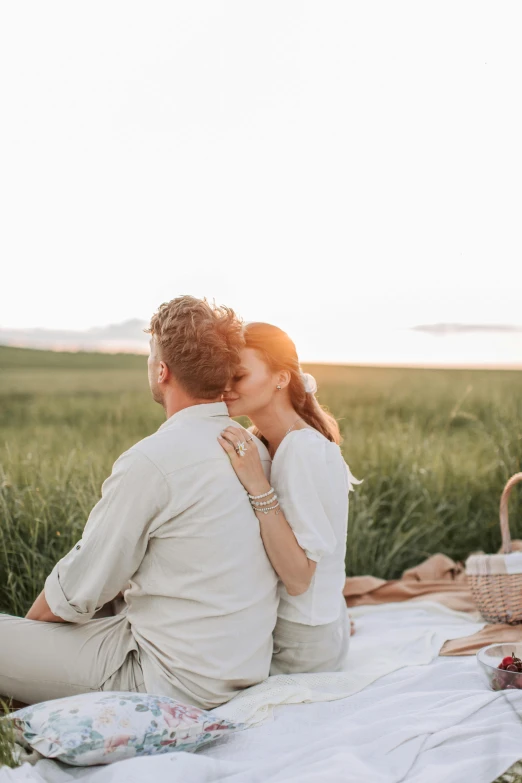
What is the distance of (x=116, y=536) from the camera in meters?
2.34

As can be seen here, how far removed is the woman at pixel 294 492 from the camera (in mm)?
2609

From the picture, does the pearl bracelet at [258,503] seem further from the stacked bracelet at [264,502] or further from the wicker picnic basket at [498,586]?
the wicker picnic basket at [498,586]

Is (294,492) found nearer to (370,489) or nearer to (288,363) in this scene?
(288,363)

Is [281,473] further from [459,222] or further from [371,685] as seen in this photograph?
[459,222]

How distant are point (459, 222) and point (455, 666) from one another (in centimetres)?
332

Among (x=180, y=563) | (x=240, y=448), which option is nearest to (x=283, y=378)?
(x=240, y=448)

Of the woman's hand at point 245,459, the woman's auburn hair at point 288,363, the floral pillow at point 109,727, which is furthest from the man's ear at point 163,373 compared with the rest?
the floral pillow at point 109,727

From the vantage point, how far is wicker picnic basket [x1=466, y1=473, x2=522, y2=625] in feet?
12.2

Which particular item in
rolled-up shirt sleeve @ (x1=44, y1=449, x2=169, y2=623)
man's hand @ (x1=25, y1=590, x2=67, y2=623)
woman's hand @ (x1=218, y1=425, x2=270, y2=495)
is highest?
woman's hand @ (x1=218, y1=425, x2=270, y2=495)

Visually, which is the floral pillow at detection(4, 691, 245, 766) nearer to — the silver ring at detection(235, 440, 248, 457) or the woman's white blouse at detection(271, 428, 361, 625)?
the woman's white blouse at detection(271, 428, 361, 625)

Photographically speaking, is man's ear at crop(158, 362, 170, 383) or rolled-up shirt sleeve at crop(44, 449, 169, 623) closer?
rolled-up shirt sleeve at crop(44, 449, 169, 623)

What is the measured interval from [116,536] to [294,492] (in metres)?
0.65

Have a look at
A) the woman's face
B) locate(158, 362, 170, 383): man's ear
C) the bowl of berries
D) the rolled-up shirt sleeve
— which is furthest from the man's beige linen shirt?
the bowl of berries

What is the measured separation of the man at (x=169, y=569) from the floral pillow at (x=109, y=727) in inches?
7.3
